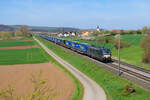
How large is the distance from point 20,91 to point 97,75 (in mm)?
14250

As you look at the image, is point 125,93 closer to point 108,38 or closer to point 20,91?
point 20,91

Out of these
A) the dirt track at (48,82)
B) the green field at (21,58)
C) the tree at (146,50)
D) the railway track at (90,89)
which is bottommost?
the green field at (21,58)

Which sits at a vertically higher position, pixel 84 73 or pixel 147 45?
pixel 147 45

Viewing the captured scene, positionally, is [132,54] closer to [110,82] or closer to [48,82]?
[110,82]

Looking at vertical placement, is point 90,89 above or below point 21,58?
above

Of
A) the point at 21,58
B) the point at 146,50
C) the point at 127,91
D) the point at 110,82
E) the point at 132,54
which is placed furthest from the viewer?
the point at 21,58

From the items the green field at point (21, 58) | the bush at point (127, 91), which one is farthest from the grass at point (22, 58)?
the bush at point (127, 91)

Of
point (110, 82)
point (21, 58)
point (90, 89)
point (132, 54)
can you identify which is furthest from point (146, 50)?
point (21, 58)

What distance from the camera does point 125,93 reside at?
85.3ft

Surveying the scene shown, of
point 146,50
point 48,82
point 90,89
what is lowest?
point 48,82

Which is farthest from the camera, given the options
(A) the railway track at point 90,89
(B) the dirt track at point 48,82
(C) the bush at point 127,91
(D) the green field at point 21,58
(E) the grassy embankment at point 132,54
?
(D) the green field at point 21,58

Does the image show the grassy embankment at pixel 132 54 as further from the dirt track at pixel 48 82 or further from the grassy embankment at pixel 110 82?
the dirt track at pixel 48 82

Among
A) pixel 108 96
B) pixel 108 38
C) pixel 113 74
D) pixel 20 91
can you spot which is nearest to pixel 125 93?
pixel 108 96

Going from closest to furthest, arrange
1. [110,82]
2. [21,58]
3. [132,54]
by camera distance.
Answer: [110,82]
[132,54]
[21,58]
